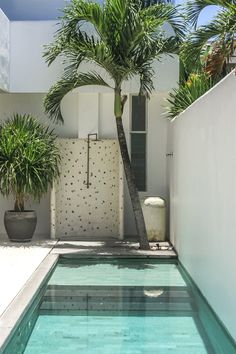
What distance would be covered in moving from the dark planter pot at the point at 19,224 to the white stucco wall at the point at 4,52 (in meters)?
2.92

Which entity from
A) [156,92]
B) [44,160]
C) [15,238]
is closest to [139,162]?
[156,92]

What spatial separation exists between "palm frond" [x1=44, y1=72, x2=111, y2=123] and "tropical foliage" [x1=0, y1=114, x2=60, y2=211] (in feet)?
2.50

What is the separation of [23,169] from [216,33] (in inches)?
221

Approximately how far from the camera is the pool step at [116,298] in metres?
6.67

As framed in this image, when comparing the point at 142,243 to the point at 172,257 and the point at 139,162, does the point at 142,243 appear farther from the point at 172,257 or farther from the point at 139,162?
the point at 139,162

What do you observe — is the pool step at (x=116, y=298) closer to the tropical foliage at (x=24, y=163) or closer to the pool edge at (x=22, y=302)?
the pool edge at (x=22, y=302)

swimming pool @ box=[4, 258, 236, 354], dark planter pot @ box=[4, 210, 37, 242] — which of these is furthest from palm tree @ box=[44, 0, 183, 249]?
swimming pool @ box=[4, 258, 236, 354]

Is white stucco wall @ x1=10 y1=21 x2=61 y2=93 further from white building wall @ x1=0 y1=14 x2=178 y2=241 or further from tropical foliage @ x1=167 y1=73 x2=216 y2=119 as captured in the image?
tropical foliage @ x1=167 y1=73 x2=216 y2=119

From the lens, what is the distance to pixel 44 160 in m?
11.6

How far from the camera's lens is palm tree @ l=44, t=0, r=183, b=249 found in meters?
9.79

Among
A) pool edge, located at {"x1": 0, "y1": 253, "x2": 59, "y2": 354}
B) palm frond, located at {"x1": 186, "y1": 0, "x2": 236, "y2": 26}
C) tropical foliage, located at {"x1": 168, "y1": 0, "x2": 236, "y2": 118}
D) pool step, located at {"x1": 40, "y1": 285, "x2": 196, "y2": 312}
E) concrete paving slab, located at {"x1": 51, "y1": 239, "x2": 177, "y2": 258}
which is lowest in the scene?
concrete paving slab, located at {"x1": 51, "y1": 239, "x2": 177, "y2": 258}

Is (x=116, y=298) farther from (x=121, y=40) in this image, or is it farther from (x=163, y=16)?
(x=163, y=16)

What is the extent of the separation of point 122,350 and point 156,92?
29.2 feet

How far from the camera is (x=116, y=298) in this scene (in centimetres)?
716
